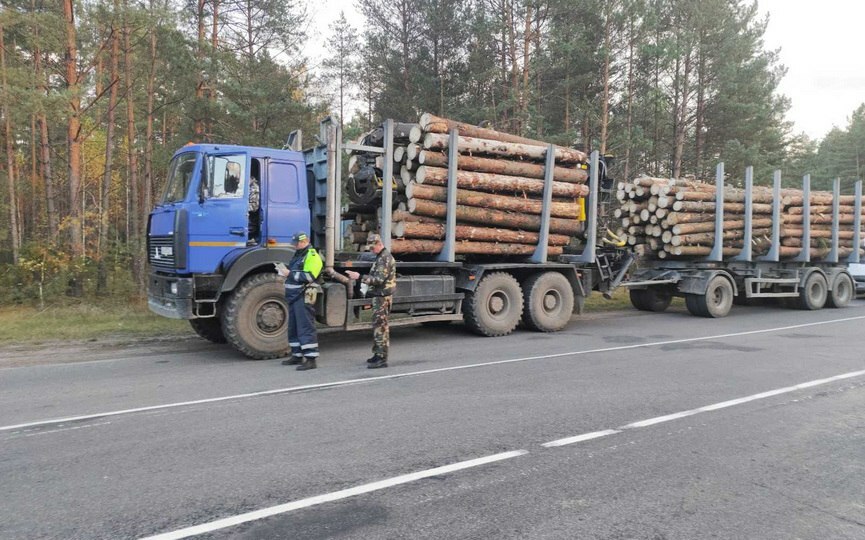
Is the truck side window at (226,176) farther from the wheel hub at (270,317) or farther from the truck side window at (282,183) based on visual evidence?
the wheel hub at (270,317)

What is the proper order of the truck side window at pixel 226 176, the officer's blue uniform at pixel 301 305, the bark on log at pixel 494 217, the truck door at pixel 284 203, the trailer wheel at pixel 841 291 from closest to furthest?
the officer's blue uniform at pixel 301 305 → the truck side window at pixel 226 176 → the truck door at pixel 284 203 → the bark on log at pixel 494 217 → the trailer wheel at pixel 841 291

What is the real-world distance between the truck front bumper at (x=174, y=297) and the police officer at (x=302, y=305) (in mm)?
1325

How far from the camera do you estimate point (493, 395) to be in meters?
6.02

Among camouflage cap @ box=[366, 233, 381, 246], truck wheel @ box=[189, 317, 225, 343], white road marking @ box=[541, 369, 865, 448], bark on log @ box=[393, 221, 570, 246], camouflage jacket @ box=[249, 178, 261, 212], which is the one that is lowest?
white road marking @ box=[541, 369, 865, 448]

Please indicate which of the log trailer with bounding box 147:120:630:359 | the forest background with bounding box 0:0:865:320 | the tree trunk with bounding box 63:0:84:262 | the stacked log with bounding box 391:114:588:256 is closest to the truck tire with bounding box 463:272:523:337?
the log trailer with bounding box 147:120:630:359

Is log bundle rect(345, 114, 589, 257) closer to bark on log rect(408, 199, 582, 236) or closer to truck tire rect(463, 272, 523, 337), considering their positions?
bark on log rect(408, 199, 582, 236)

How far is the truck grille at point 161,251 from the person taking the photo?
7.93m

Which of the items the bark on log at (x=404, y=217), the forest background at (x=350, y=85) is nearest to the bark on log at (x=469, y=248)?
the bark on log at (x=404, y=217)

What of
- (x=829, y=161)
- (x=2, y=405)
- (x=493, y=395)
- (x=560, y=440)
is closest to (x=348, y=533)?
(x=560, y=440)

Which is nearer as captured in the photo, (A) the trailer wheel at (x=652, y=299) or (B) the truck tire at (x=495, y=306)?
(B) the truck tire at (x=495, y=306)

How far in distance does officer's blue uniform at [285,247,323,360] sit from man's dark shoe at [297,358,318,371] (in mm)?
42

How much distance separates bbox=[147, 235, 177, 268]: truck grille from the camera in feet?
26.0

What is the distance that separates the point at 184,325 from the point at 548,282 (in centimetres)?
706

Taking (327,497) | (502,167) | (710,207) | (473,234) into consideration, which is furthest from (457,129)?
(327,497)
